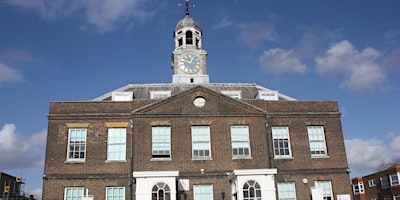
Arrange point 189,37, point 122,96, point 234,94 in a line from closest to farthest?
point 122,96 → point 234,94 → point 189,37

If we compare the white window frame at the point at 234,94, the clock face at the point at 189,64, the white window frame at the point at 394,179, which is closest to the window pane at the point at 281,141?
the white window frame at the point at 234,94

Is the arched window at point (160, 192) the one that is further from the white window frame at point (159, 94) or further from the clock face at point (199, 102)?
the white window frame at point (159, 94)

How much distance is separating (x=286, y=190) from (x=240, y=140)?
3987 millimetres

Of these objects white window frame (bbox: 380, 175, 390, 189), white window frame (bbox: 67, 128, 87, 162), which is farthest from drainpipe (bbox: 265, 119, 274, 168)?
white window frame (bbox: 380, 175, 390, 189)

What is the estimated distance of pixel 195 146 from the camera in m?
22.7

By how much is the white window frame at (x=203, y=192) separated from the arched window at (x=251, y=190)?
2293mm

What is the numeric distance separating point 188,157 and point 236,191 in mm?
3523

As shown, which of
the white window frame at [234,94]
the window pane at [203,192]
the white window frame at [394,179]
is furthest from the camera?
the white window frame at [394,179]

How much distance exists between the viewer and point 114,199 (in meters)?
21.6

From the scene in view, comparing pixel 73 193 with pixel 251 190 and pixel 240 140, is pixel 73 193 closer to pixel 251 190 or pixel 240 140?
pixel 251 190

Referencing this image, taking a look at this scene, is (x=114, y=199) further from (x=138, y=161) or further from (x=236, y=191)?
(x=236, y=191)

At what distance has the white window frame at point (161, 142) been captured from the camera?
22406mm

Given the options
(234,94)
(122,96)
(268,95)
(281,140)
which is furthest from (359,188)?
(122,96)

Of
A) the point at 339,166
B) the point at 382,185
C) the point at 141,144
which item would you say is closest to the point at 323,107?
the point at 339,166
